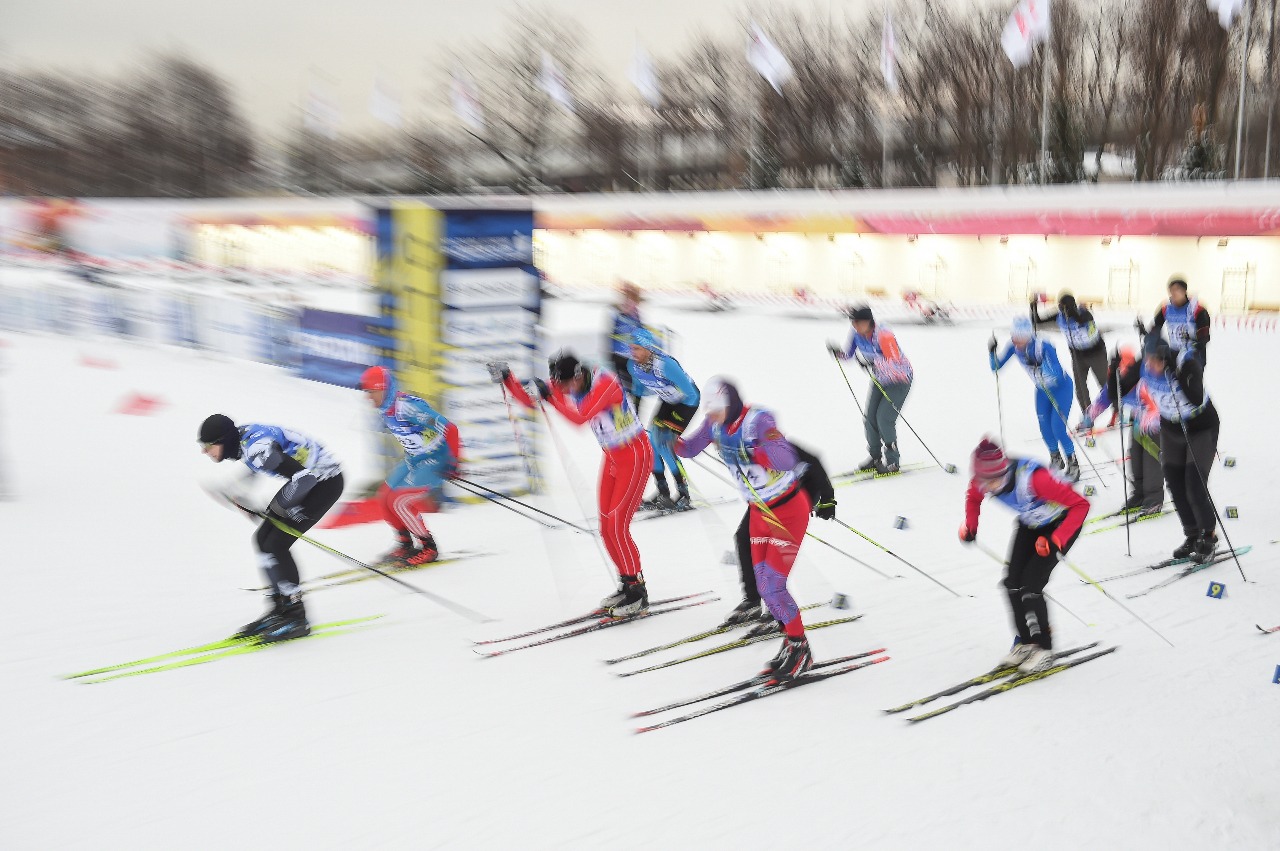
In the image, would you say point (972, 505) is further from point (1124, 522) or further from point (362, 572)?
point (362, 572)

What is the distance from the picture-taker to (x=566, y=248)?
28.3 m

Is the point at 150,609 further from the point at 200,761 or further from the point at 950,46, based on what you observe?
the point at 950,46

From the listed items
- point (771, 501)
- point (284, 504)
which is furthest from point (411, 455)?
point (771, 501)

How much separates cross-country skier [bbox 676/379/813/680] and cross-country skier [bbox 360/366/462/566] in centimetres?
250

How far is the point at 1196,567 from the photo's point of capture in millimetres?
6504

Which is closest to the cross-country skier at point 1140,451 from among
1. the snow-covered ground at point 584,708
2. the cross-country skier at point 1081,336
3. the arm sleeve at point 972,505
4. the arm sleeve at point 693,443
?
the snow-covered ground at point 584,708

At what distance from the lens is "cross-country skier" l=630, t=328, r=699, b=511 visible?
7219 mm

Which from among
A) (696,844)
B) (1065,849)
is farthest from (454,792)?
(1065,849)

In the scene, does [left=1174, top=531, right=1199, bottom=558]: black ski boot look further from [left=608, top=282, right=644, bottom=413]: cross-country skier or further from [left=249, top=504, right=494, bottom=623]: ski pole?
[left=249, top=504, right=494, bottom=623]: ski pole

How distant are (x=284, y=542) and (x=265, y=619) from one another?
0.45 m

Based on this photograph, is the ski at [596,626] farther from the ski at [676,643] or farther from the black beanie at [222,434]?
the black beanie at [222,434]

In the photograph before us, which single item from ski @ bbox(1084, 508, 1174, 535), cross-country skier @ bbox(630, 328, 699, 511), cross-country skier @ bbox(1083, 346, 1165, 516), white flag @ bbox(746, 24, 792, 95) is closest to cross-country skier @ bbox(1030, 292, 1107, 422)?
cross-country skier @ bbox(1083, 346, 1165, 516)

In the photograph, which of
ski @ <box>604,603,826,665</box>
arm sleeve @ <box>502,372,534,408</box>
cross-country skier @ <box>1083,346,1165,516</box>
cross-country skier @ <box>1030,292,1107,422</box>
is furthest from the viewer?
cross-country skier @ <box>1030,292,1107,422</box>

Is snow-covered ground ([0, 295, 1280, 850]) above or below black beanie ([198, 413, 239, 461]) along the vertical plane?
below
